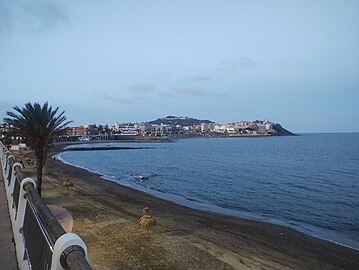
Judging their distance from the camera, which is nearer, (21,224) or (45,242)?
(45,242)

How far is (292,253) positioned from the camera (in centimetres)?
1438

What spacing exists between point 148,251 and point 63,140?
188 m

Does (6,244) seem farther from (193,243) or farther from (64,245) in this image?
(193,243)

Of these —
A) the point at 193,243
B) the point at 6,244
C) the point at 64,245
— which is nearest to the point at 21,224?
the point at 6,244

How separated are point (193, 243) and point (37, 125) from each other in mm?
10388

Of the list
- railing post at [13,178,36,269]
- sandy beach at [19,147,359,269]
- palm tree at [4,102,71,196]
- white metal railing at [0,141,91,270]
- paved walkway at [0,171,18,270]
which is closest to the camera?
white metal railing at [0,141,91,270]

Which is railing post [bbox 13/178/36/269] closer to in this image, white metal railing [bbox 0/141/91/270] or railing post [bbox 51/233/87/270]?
white metal railing [bbox 0/141/91/270]

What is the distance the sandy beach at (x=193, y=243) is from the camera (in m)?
12.1

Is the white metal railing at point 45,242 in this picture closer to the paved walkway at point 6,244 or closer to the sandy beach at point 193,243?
the paved walkway at point 6,244

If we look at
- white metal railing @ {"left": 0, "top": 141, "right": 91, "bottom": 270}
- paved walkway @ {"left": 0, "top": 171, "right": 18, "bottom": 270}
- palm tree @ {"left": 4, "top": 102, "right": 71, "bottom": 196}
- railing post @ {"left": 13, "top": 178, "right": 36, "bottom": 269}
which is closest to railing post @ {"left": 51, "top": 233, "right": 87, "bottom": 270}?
white metal railing @ {"left": 0, "top": 141, "right": 91, "bottom": 270}

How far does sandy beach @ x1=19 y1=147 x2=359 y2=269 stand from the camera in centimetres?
1212

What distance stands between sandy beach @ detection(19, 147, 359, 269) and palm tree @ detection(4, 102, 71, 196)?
4.33 meters

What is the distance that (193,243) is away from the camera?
14.4 m

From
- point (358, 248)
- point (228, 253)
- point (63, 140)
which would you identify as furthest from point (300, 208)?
point (63, 140)
